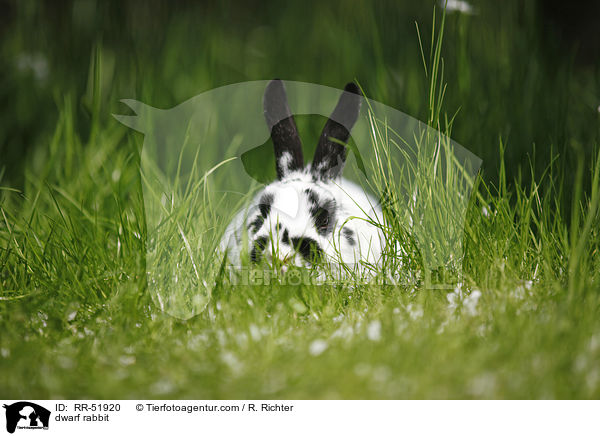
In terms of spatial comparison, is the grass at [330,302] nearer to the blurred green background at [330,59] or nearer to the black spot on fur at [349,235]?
the blurred green background at [330,59]

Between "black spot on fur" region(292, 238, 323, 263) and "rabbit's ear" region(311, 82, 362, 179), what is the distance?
0.38m

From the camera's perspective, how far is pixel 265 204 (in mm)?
2152

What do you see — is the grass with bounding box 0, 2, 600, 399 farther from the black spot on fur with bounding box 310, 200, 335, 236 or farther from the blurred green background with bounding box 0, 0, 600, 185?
the black spot on fur with bounding box 310, 200, 335, 236

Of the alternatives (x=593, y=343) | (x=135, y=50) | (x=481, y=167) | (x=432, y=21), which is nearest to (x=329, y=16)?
(x=432, y=21)

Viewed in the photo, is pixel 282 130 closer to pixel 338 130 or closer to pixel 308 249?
pixel 338 130

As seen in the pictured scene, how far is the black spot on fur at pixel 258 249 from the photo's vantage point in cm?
204

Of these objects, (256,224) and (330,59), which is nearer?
(256,224)

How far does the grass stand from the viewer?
4.51 feet

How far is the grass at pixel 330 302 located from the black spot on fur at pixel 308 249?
158 millimetres

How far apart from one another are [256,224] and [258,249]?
5.3 inches
